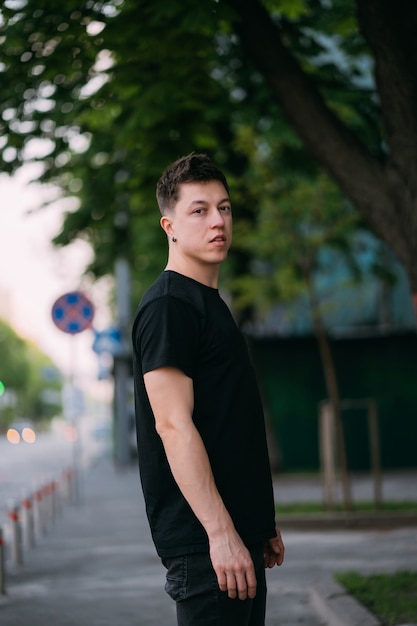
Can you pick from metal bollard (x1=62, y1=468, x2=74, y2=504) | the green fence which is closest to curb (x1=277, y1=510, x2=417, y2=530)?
metal bollard (x1=62, y1=468, x2=74, y2=504)

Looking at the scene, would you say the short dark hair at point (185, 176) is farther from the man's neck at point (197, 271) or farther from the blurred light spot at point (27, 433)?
the blurred light spot at point (27, 433)

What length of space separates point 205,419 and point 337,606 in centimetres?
473

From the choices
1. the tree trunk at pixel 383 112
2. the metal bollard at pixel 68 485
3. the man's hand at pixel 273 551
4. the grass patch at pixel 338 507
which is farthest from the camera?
the metal bollard at pixel 68 485

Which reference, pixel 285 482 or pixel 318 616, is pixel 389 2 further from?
pixel 285 482

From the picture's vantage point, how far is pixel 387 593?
25.9 ft

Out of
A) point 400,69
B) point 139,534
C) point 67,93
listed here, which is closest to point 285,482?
point 139,534

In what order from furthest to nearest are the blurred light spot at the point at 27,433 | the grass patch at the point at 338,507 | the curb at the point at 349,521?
the blurred light spot at the point at 27,433, the grass patch at the point at 338,507, the curb at the point at 349,521

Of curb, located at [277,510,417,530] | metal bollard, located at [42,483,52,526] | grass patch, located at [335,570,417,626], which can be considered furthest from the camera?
metal bollard, located at [42,483,52,526]

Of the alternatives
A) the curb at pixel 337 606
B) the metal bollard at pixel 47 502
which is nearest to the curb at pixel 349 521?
the metal bollard at pixel 47 502

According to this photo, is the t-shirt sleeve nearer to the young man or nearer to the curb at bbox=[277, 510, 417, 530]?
the young man

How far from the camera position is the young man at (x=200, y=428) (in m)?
3.20

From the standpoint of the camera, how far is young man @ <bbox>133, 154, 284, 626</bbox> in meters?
3.20

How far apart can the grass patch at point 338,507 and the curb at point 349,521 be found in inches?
16.0

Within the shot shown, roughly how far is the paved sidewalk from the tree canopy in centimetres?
297
